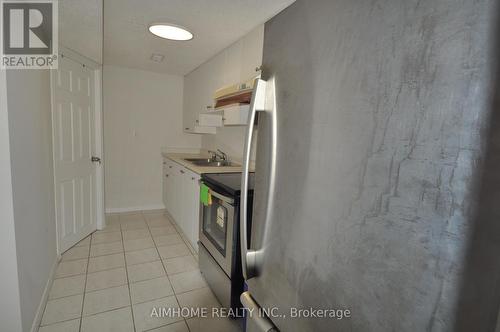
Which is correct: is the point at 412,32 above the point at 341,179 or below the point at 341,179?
above

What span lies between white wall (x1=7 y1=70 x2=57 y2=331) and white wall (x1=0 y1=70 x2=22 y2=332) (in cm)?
3

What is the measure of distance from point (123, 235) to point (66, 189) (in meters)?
0.89

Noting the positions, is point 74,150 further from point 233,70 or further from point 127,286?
point 233,70

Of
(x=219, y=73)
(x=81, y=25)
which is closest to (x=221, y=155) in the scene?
(x=219, y=73)

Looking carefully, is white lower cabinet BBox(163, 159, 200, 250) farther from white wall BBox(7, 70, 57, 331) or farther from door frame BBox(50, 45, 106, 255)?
white wall BBox(7, 70, 57, 331)

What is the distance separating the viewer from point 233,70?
2631 millimetres

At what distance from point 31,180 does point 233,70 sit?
1967 millimetres

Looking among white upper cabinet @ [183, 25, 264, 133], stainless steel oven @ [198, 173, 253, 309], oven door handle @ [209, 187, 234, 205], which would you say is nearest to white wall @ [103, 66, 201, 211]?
white upper cabinet @ [183, 25, 264, 133]

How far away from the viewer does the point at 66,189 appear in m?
2.45

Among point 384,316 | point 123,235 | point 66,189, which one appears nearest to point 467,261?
point 384,316

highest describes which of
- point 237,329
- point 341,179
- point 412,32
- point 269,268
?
point 412,32

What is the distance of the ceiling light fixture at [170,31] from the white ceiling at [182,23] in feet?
0.16

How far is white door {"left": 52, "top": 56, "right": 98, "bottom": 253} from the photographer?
2.33m

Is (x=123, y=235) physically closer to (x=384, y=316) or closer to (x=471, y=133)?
(x=384, y=316)
